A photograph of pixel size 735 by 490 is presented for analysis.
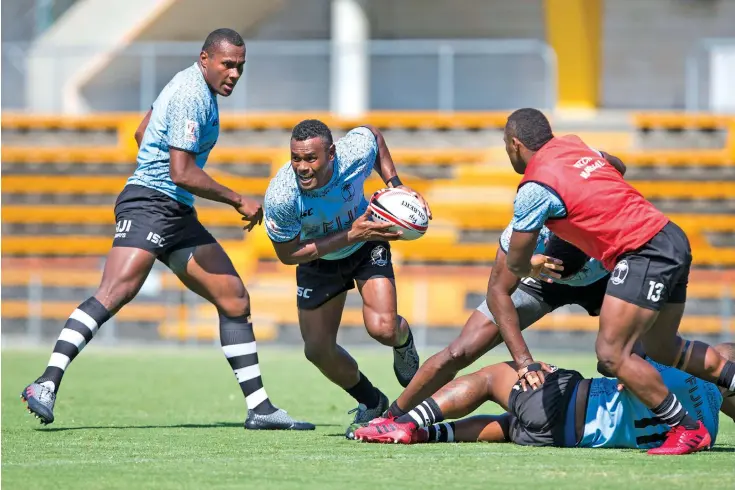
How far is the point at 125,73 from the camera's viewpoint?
70.9 ft

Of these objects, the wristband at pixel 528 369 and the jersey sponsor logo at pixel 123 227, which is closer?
the wristband at pixel 528 369

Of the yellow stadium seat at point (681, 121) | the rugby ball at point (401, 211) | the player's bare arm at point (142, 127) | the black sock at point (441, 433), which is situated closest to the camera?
the black sock at point (441, 433)

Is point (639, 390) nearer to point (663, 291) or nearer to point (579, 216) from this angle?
point (663, 291)

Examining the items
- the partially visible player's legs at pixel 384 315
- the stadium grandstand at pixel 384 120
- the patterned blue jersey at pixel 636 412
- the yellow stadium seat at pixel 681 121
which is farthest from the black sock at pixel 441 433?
the yellow stadium seat at pixel 681 121

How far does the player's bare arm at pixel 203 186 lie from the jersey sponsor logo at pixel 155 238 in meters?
→ 0.35

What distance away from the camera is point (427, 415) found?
6.76 meters

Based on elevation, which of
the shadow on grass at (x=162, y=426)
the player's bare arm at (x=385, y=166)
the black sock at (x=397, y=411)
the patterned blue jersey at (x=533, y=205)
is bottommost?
the shadow on grass at (x=162, y=426)

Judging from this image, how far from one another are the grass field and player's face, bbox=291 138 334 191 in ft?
4.92

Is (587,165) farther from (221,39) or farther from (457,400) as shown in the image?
(221,39)

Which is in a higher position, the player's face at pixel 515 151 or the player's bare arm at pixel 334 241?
the player's face at pixel 515 151

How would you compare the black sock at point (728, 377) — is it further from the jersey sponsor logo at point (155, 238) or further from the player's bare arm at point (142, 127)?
the player's bare arm at point (142, 127)

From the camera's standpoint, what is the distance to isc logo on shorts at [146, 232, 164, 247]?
7.84 metres

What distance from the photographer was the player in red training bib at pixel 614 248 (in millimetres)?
6293

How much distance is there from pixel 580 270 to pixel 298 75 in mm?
15180
